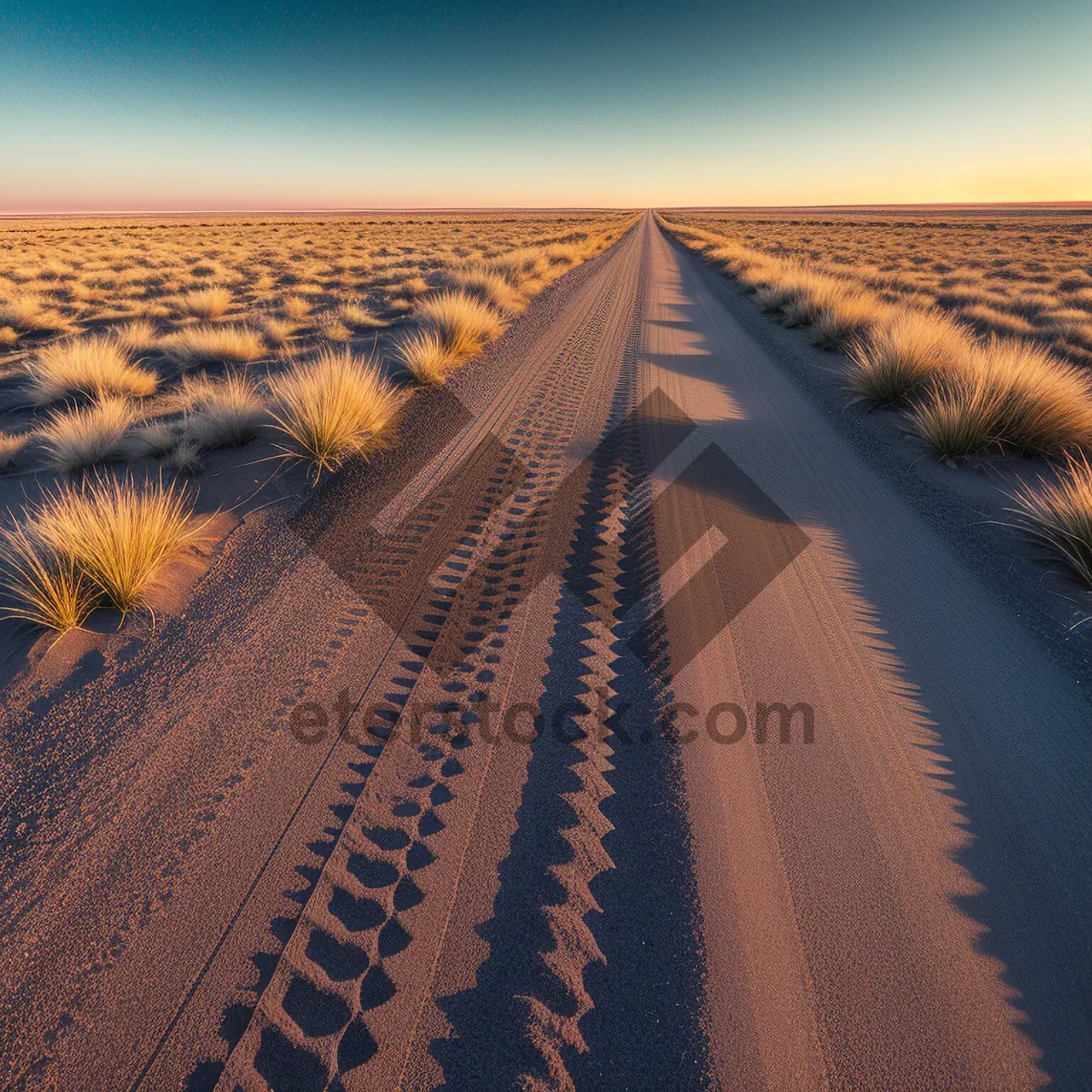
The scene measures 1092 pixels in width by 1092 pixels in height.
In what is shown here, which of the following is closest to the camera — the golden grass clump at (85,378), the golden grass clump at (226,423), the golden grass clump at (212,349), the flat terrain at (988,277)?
the golden grass clump at (226,423)

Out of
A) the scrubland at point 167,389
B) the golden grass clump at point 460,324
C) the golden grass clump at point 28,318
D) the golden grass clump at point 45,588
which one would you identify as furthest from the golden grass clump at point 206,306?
the golden grass clump at point 45,588

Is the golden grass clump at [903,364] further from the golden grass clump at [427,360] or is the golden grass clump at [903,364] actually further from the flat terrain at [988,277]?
the golden grass clump at [427,360]

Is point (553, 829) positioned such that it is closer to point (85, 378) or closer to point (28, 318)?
point (85, 378)

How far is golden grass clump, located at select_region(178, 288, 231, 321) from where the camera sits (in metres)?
11.6

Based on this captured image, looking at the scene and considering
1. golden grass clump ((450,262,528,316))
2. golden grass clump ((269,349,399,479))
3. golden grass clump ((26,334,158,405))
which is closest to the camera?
golden grass clump ((269,349,399,479))

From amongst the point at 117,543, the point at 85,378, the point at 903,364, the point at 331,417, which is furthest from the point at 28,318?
the point at 903,364

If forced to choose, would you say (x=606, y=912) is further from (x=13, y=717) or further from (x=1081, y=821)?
(x=13, y=717)

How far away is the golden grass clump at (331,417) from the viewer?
4.79 metres

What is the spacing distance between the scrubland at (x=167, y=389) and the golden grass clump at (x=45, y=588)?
10 mm

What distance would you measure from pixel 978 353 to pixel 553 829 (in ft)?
25.9

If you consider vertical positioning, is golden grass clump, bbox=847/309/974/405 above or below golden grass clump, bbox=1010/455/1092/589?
above

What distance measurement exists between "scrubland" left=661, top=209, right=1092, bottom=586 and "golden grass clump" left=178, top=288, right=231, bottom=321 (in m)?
12.5
